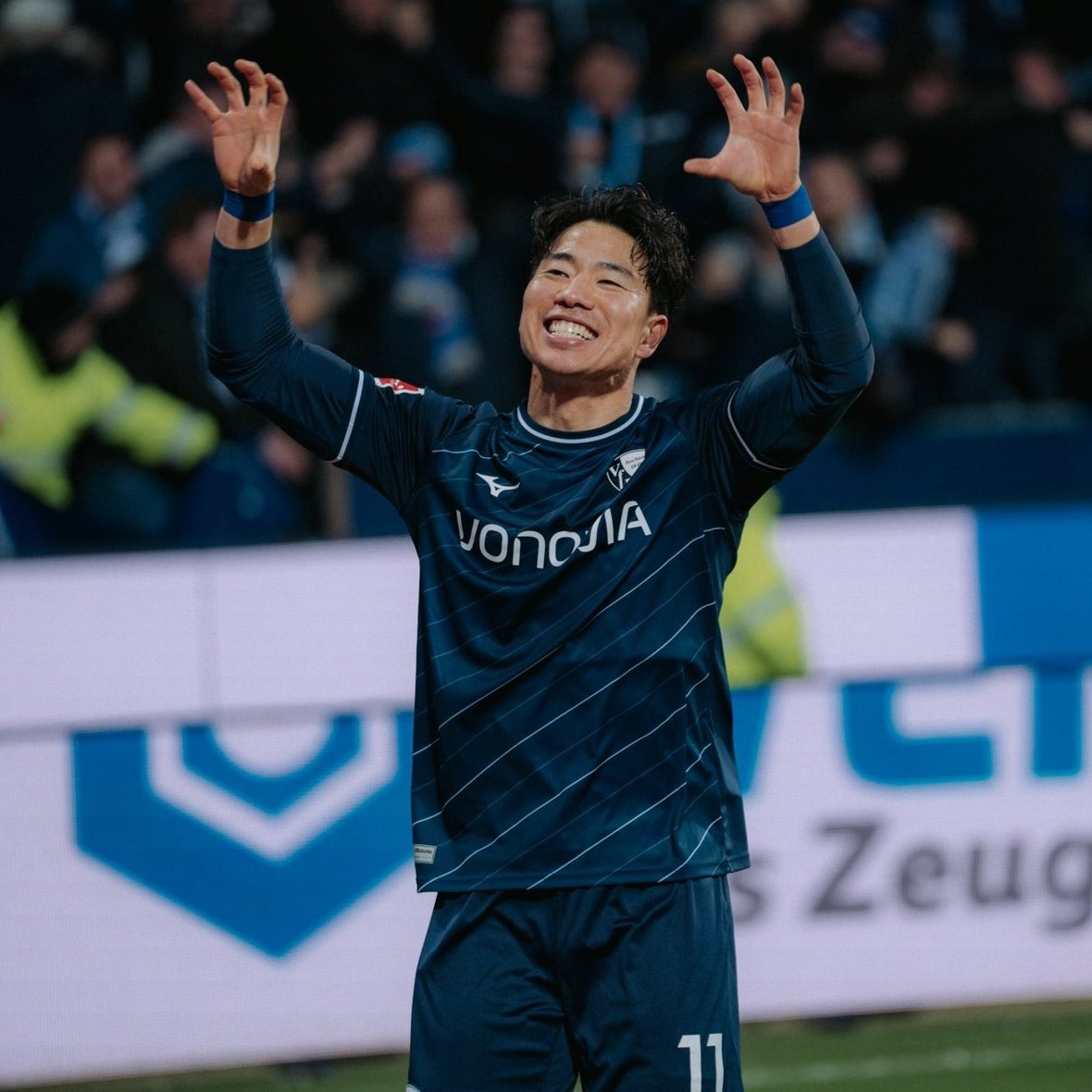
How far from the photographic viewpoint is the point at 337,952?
19.0 ft

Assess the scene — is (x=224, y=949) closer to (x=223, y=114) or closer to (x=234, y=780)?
(x=234, y=780)

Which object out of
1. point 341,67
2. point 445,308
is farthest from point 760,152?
point 341,67

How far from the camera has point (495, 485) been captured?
332 cm

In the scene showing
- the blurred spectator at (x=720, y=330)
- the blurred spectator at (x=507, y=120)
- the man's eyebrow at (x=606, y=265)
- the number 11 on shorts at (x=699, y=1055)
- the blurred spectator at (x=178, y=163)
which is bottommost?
the number 11 on shorts at (x=699, y=1055)

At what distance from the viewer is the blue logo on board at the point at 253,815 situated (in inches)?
226

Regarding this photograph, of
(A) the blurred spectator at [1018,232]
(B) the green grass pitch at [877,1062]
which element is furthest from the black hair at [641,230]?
(A) the blurred spectator at [1018,232]

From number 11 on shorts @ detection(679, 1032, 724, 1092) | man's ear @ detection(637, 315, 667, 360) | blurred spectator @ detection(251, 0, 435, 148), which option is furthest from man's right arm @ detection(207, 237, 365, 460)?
blurred spectator @ detection(251, 0, 435, 148)

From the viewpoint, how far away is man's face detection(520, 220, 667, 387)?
3.30 meters

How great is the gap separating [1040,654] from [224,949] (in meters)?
2.67

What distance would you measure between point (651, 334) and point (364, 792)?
8.96 ft

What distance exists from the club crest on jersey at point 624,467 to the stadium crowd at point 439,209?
3861mm

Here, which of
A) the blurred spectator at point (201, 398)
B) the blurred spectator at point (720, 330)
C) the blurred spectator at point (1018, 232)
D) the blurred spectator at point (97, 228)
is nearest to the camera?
the blurred spectator at point (201, 398)

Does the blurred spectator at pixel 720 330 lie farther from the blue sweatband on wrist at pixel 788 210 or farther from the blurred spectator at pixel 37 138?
the blue sweatband on wrist at pixel 788 210

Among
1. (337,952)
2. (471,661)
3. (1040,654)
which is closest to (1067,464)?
(1040,654)
